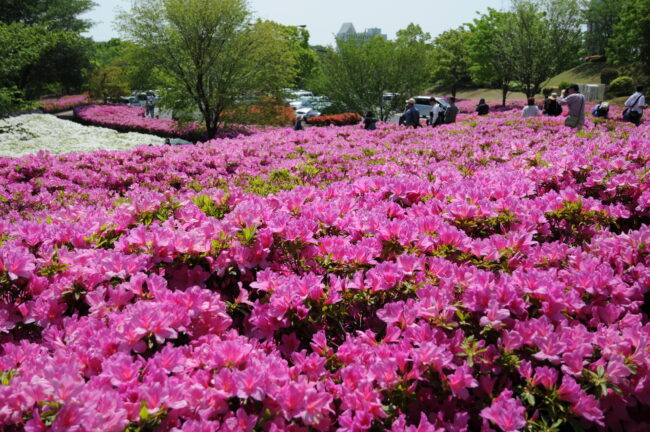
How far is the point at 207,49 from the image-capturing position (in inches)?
779

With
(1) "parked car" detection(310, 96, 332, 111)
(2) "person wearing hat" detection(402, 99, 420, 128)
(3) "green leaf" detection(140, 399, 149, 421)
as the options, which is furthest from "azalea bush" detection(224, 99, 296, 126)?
(3) "green leaf" detection(140, 399, 149, 421)

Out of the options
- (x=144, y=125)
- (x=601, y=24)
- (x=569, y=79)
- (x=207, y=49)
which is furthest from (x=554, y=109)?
(x=601, y=24)

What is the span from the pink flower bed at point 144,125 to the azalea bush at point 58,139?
2.09 metres

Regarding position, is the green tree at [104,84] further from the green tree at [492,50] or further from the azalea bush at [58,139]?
the green tree at [492,50]

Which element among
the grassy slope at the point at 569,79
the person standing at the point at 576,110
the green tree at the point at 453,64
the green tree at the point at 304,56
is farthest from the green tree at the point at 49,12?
the grassy slope at the point at 569,79

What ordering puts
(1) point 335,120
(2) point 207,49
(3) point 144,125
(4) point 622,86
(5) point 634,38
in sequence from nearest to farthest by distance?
(2) point 207,49
(1) point 335,120
(3) point 144,125
(4) point 622,86
(5) point 634,38

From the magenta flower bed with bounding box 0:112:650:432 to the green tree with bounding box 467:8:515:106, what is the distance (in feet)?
103

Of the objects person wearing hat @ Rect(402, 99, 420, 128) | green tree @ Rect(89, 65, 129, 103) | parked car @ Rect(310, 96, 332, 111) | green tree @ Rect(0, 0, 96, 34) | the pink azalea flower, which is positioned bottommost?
the pink azalea flower

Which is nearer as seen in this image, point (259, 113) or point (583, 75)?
point (259, 113)

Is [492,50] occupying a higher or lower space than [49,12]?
lower

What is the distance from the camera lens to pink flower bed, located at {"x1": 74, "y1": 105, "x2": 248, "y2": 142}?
22.1 m

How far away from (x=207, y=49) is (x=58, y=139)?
7.50m

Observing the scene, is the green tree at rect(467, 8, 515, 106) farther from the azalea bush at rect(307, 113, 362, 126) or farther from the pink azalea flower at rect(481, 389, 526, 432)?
the pink azalea flower at rect(481, 389, 526, 432)

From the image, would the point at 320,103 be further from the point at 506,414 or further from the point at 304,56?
the point at 304,56
